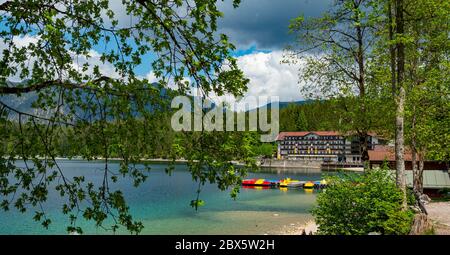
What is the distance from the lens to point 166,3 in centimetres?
588

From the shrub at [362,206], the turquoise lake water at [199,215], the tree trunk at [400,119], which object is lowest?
the turquoise lake water at [199,215]

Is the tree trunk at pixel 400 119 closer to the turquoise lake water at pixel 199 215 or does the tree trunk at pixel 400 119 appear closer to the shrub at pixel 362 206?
the shrub at pixel 362 206

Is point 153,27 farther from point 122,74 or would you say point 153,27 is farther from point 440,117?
point 440,117

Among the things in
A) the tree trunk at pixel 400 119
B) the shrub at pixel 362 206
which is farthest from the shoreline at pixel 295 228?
the tree trunk at pixel 400 119

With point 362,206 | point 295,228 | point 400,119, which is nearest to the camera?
point 400,119

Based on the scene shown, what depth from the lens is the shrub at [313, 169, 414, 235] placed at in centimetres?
1440

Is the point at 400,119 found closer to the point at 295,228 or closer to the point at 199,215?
the point at 295,228

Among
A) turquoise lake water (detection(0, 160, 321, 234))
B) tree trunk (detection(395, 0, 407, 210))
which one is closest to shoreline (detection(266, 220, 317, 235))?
turquoise lake water (detection(0, 160, 321, 234))

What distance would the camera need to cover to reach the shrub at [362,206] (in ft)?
47.2

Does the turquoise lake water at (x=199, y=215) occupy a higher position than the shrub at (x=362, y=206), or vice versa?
the shrub at (x=362, y=206)

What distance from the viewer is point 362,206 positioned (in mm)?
15562

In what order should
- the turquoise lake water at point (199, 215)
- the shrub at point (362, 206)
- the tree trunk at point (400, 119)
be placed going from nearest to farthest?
the shrub at point (362, 206) → the tree trunk at point (400, 119) → the turquoise lake water at point (199, 215)

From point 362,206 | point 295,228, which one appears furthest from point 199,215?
point 362,206
